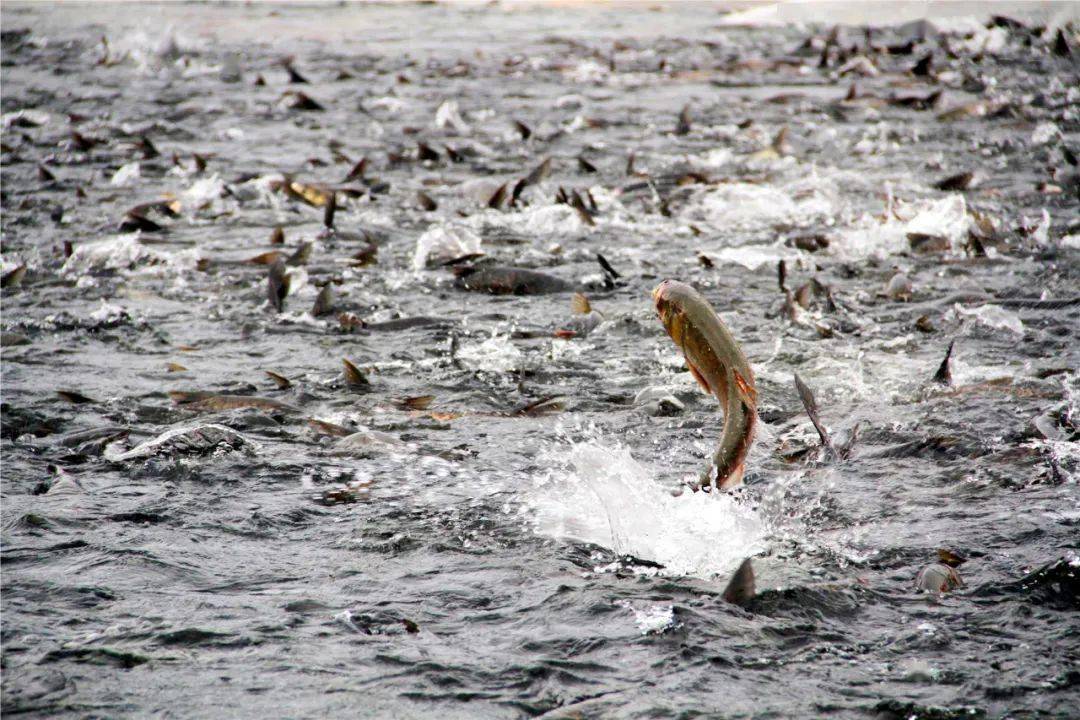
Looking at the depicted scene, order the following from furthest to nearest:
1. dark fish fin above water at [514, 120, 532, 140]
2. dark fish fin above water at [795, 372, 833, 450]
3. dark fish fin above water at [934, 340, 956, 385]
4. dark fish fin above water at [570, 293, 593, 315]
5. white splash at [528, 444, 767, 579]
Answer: dark fish fin above water at [514, 120, 532, 140], dark fish fin above water at [570, 293, 593, 315], dark fish fin above water at [934, 340, 956, 385], dark fish fin above water at [795, 372, 833, 450], white splash at [528, 444, 767, 579]

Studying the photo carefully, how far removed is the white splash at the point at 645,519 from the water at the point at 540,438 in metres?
0.01

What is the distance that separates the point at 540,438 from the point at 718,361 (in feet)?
4.51

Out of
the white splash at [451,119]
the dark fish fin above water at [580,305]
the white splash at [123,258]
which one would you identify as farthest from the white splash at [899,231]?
the white splash at [451,119]

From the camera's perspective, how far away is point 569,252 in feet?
25.1

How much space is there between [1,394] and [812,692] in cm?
398

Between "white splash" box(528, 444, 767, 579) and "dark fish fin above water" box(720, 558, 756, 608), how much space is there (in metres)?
0.23

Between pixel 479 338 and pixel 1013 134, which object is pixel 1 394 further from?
pixel 1013 134

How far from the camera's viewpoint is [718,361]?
352cm

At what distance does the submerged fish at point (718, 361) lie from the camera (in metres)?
3.49

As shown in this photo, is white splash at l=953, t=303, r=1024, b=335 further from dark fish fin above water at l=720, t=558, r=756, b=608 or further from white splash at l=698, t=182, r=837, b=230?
dark fish fin above water at l=720, t=558, r=756, b=608

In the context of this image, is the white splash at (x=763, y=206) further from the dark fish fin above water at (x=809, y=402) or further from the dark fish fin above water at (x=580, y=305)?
the dark fish fin above water at (x=809, y=402)

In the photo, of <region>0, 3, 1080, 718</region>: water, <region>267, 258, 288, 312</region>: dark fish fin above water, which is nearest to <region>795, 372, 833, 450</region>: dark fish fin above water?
<region>0, 3, 1080, 718</region>: water

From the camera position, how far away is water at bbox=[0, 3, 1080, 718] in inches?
120

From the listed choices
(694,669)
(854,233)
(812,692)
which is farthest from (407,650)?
(854,233)
